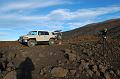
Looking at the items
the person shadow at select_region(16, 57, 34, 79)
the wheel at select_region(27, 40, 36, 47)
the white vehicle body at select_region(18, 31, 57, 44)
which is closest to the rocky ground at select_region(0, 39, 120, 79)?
the person shadow at select_region(16, 57, 34, 79)

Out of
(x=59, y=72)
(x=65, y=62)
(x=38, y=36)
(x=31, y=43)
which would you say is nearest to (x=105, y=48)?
(x=65, y=62)

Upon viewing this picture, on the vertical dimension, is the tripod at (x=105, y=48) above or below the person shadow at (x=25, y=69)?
above

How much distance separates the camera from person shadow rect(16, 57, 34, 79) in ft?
65.6

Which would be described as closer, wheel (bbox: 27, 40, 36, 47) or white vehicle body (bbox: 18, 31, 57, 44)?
wheel (bbox: 27, 40, 36, 47)

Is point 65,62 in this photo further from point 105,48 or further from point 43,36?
point 43,36

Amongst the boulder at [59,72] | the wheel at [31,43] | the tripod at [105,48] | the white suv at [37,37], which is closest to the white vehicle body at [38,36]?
the white suv at [37,37]

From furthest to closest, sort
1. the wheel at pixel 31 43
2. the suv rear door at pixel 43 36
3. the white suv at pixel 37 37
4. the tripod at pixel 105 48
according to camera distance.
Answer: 1. the suv rear door at pixel 43 36
2. the white suv at pixel 37 37
3. the wheel at pixel 31 43
4. the tripod at pixel 105 48

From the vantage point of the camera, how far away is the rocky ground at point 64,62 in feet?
65.3

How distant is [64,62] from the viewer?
850 inches

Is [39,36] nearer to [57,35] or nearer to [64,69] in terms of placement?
[57,35]

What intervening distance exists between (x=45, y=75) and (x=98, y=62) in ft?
13.8

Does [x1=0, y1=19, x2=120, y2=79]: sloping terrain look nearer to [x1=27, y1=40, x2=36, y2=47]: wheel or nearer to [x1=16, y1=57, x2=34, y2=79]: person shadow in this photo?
[x1=16, y1=57, x2=34, y2=79]: person shadow

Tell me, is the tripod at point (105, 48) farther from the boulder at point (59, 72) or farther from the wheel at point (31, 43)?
the wheel at point (31, 43)

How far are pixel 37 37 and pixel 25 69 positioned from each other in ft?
28.3
